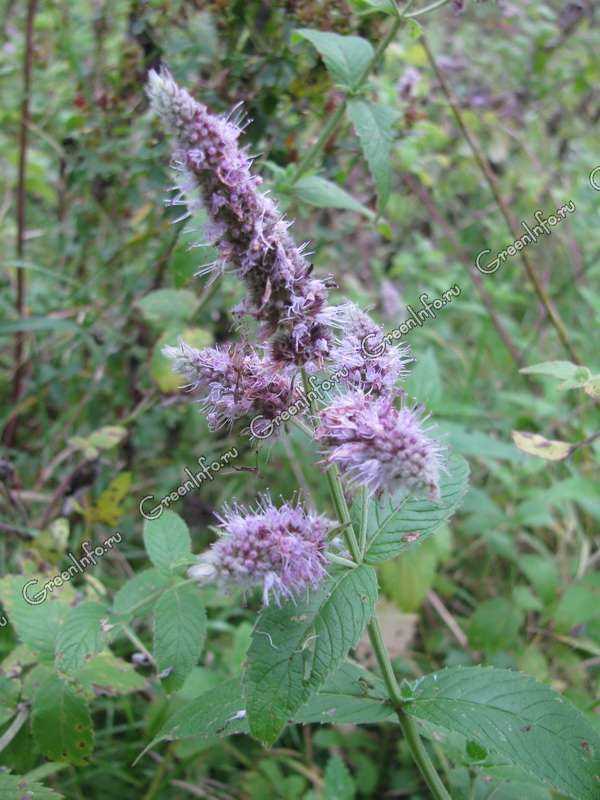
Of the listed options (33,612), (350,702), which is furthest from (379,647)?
(33,612)

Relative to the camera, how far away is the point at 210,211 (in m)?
1.10

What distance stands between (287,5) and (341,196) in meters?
0.85

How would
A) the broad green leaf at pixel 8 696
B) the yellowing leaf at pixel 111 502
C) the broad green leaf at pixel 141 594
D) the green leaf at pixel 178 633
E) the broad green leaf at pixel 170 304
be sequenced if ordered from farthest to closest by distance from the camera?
the broad green leaf at pixel 170 304 → the yellowing leaf at pixel 111 502 → the broad green leaf at pixel 8 696 → the broad green leaf at pixel 141 594 → the green leaf at pixel 178 633

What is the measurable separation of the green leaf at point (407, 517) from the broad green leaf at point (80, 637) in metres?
0.59

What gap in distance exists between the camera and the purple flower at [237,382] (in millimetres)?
1176

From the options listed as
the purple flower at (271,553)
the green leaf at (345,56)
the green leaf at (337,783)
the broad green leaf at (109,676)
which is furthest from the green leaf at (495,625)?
the green leaf at (345,56)

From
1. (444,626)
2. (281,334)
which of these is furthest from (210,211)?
(444,626)

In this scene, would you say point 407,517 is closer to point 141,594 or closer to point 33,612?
point 141,594

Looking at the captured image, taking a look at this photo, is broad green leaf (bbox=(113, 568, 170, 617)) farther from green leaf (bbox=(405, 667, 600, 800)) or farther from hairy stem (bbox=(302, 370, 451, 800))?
green leaf (bbox=(405, 667, 600, 800))

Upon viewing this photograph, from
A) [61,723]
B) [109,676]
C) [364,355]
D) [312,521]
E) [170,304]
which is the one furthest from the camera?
[170,304]

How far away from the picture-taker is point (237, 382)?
118cm

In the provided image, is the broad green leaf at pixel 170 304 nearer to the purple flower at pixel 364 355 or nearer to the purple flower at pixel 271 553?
the purple flower at pixel 364 355

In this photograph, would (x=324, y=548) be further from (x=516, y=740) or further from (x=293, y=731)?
(x=293, y=731)

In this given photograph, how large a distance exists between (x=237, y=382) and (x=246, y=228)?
0.26 m
